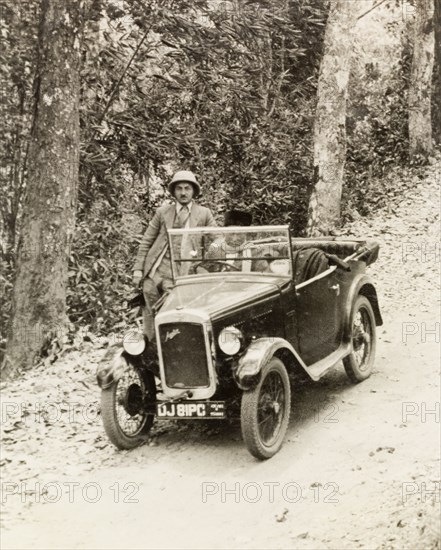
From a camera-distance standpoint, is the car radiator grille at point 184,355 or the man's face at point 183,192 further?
the man's face at point 183,192

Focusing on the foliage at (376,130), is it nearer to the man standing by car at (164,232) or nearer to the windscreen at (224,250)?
the man standing by car at (164,232)

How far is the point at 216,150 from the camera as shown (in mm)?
14211

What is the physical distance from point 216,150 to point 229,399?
854 cm

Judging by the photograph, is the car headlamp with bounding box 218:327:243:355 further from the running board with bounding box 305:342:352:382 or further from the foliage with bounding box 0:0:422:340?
the foliage with bounding box 0:0:422:340

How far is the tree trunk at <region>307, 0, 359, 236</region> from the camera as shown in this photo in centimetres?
1258

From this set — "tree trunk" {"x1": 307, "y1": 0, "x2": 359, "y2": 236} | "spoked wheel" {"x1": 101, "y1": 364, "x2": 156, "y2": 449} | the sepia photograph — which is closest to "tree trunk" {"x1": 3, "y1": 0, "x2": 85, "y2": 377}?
the sepia photograph

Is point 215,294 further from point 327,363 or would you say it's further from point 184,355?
point 327,363

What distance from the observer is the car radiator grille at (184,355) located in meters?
6.21

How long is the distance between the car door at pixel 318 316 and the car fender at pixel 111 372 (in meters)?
1.74

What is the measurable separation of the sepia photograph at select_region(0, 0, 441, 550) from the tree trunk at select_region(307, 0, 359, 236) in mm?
38

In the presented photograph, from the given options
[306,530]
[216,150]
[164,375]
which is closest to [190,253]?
[164,375]

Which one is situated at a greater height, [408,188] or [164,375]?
[408,188]

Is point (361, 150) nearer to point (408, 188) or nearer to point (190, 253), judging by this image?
point (408, 188)

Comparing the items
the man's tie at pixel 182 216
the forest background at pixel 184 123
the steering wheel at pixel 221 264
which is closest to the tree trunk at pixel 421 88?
the forest background at pixel 184 123
